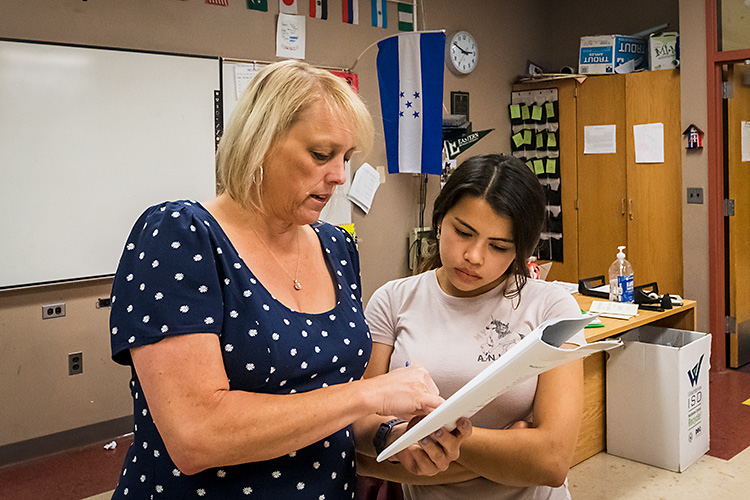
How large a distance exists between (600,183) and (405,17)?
2.09 m

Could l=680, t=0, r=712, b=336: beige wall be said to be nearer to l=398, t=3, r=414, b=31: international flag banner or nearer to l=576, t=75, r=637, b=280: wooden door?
l=576, t=75, r=637, b=280: wooden door

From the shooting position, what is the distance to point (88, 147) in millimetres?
3605

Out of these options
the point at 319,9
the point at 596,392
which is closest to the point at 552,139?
the point at 319,9

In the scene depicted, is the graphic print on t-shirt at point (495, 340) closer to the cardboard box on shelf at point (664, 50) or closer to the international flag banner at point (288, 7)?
the international flag banner at point (288, 7)

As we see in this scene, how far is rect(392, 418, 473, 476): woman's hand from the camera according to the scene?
116 centimetres

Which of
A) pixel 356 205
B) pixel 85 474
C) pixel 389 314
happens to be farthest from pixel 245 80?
pixel 389 314

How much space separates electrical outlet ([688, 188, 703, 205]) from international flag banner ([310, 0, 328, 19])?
295 centimetres

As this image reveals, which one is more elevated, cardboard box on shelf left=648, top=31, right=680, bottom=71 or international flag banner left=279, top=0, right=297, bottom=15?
international flag banner left=279, top=0, right=297, bottom=15

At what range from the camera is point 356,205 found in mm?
4910

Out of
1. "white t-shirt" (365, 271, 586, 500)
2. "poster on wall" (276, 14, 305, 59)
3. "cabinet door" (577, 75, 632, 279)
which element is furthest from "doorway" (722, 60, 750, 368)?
"white t-shirt" (365, 271, 586, 500)

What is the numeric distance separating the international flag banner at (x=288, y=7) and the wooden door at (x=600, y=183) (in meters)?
2.53

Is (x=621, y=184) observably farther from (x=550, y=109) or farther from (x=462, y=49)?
(x=462, y=49)

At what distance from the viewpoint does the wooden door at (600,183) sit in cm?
542

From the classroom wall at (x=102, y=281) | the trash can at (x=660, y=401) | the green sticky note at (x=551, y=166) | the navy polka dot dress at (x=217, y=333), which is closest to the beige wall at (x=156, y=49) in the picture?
the classroom wall at (x=102, y=281)
